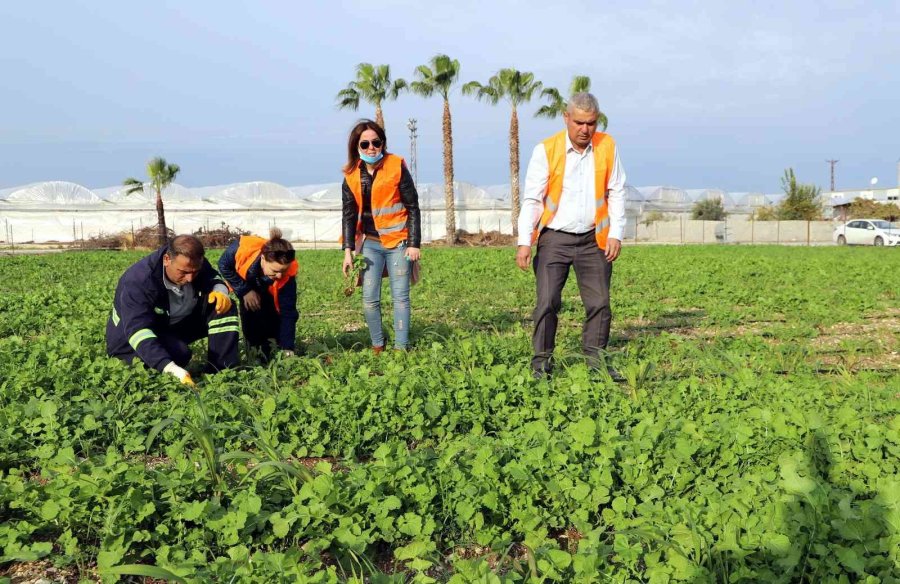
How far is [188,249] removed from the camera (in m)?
4.09

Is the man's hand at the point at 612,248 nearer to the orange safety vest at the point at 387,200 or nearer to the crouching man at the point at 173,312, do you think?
the orange safety vest at the point at 387,200

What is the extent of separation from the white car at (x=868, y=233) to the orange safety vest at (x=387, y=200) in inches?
1156

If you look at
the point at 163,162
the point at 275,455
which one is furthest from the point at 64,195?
the point at 275,455

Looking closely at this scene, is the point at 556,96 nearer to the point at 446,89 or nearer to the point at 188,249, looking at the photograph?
the point at 446,89

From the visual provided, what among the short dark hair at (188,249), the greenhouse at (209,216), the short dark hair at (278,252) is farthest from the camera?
the greenhouse at (209,216)

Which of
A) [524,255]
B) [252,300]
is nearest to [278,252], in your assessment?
[252,300]

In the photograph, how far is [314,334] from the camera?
6.35 meters

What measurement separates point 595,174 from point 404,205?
153 cm

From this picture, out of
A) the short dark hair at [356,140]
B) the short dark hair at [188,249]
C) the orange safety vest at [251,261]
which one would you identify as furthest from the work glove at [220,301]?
the short dark hair at [356,140]

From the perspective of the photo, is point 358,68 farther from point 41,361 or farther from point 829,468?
point 829,468

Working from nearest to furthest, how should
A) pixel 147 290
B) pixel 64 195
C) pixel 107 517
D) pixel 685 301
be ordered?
pixel 107 517, pixel 147 290, pixel 685 301, pixel 64 195

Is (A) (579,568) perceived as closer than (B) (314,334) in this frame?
Yes

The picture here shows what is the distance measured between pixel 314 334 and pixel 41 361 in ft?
7.79

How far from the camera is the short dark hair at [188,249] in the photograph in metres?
4.10
